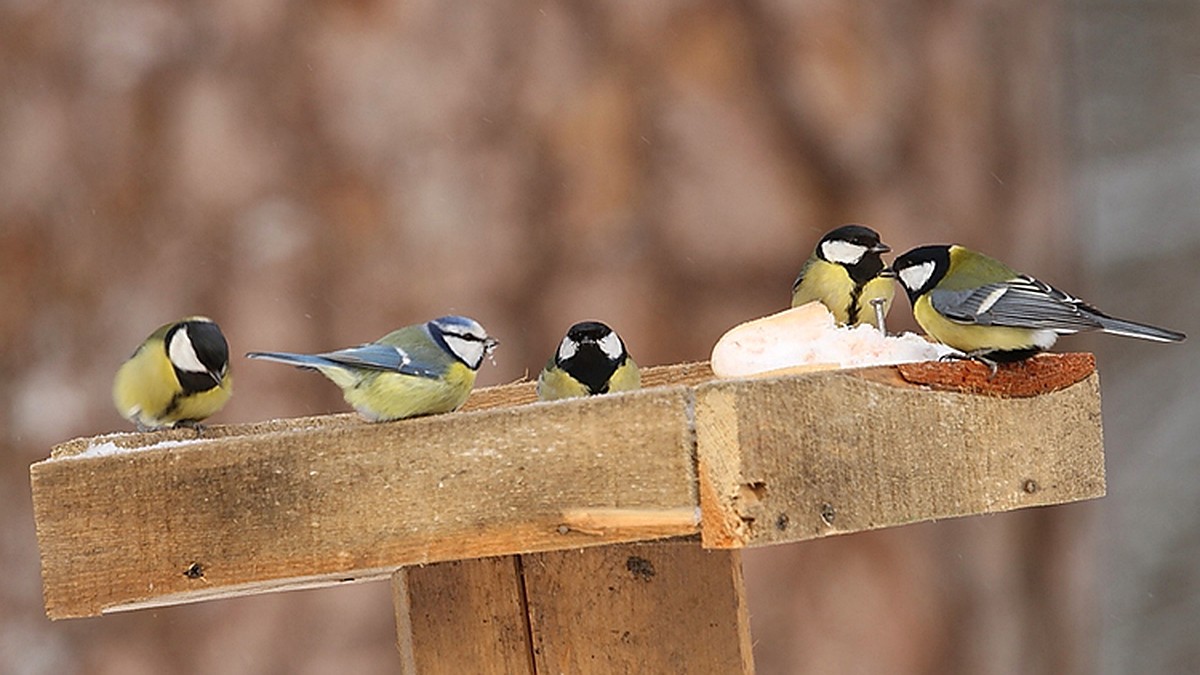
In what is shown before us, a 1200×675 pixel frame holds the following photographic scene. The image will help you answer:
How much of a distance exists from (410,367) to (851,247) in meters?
0.79

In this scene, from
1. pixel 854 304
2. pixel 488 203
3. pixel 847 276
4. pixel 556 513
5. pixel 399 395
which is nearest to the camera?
pixel 556 513

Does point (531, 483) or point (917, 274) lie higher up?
point (917, 274)

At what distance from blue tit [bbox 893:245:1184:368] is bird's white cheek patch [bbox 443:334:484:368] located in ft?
1.72

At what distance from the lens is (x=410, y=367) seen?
1.62m

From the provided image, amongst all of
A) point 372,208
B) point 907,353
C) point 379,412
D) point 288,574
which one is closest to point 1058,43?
point 907,353

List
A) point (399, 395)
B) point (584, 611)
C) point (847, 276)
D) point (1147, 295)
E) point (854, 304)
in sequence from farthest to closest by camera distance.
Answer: point (1147, 295), point (854, 304), point (847, 276), point (584, 611), point (399, 395)

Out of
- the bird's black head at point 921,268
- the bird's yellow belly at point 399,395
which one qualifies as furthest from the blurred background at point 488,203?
the bird's yellow belly at point 399,395

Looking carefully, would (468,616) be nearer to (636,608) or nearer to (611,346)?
(636,608)

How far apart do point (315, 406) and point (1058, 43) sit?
1264 millimetres

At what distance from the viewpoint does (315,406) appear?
2178 mm

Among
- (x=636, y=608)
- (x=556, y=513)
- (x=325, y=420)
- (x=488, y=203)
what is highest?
(x=488, y=203)

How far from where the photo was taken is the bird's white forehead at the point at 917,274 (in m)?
1.98

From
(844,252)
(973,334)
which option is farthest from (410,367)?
(844,252)

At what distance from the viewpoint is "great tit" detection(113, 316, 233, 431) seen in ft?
6.47
